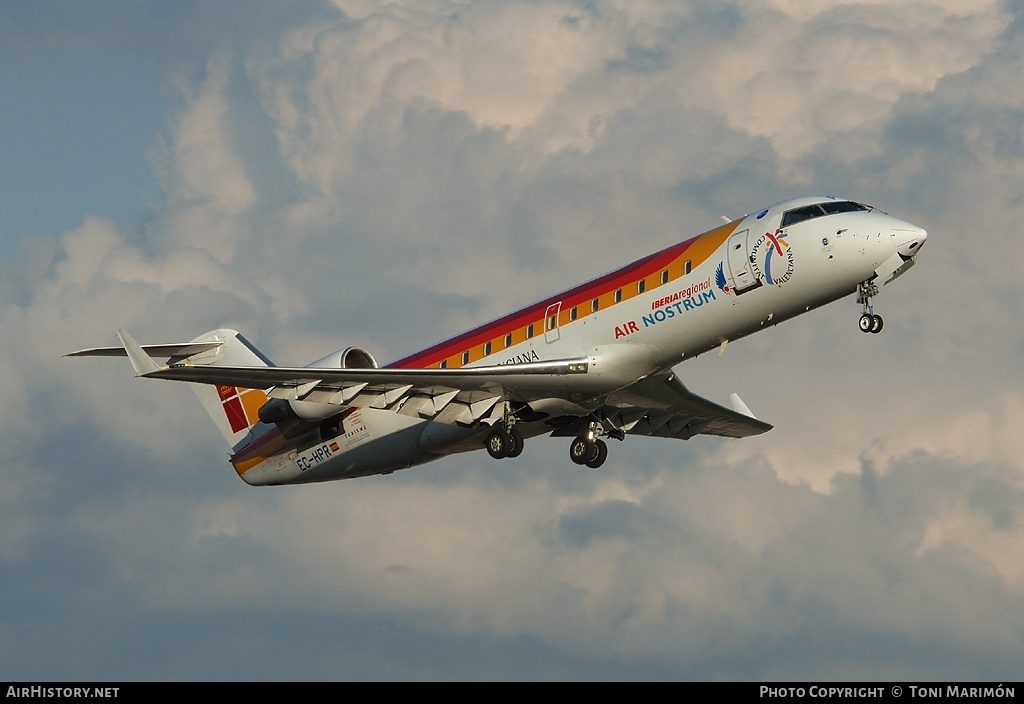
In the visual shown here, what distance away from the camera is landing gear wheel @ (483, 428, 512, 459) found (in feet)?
119

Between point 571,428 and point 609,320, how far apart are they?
5.35m

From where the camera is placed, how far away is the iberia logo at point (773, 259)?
32.5 m

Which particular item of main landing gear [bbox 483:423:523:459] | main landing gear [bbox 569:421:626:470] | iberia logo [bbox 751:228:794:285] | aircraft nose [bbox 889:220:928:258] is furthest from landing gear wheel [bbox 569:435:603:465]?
aircraft nose [bbox 889:220:928:258]

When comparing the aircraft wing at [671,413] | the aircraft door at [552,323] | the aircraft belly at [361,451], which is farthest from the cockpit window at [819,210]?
the aircraft belly at [361,451]

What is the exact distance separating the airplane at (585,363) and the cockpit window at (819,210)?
30 millimetres

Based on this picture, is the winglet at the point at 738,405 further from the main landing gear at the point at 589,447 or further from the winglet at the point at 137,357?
the winglet at the point at 137,357

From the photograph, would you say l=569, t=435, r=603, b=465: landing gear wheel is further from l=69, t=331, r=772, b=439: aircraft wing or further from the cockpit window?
the cockpit window

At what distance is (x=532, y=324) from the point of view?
36219mm

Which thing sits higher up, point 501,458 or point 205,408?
point 205,408

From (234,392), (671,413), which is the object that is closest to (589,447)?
(671,413)
